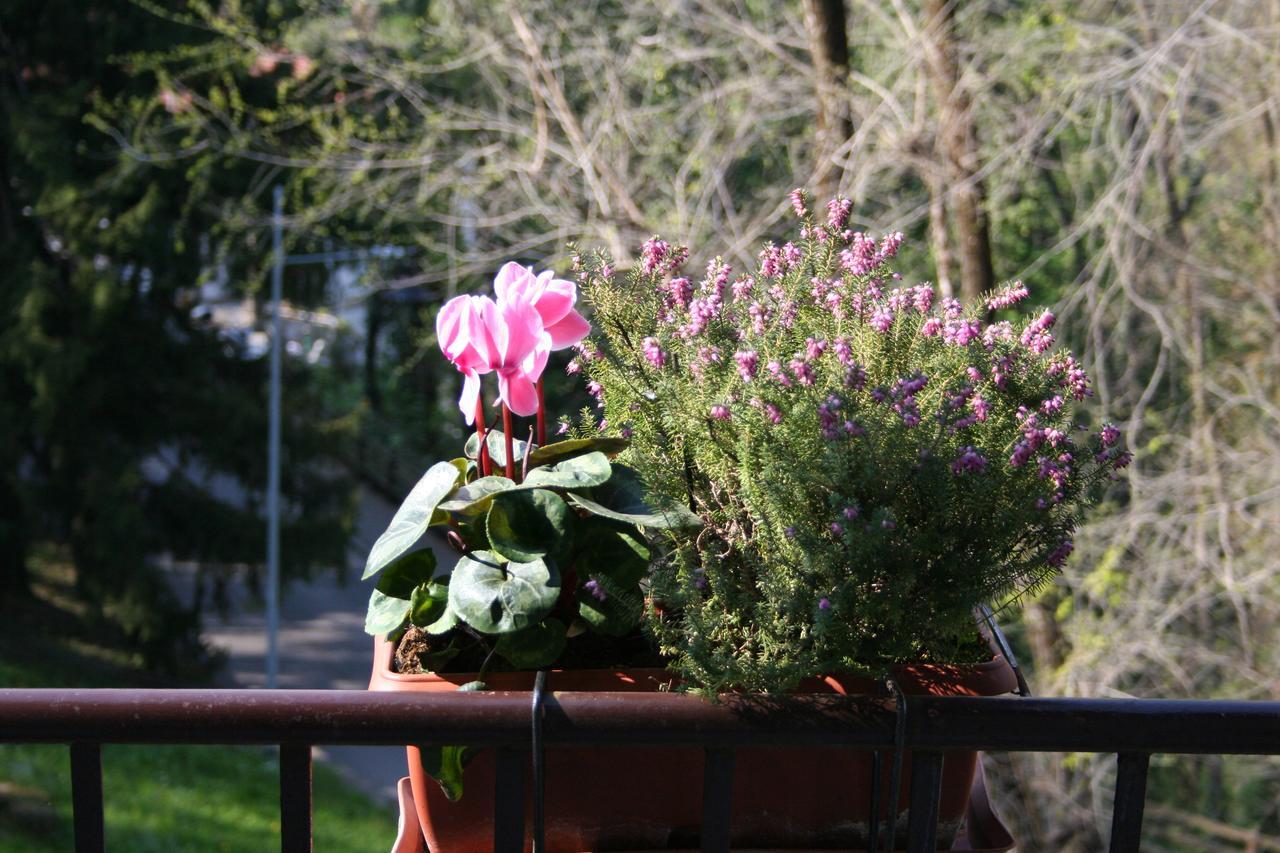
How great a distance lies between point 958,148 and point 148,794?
24.6ft

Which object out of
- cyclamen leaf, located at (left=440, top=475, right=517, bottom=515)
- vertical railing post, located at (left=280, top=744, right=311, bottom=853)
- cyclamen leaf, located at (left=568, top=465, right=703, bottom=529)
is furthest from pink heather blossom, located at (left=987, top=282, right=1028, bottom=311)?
vertical railing post, located at (left=280, top=744, right=311, bottom=853)

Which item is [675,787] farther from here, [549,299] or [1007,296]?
[1007,296]

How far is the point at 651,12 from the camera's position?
5363 mm

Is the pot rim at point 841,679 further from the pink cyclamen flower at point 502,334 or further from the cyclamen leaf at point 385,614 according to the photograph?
the pink cyclamen flower at point 502,334

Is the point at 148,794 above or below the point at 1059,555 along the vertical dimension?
below

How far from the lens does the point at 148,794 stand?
8773 millimetres

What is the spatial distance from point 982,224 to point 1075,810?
2.37m

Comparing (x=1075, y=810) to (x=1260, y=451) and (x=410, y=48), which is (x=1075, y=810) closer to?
(x=1260, y=451)

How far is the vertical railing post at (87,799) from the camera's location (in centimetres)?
93

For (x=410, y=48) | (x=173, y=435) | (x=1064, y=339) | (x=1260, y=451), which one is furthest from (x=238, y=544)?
(x=1260, y=451)

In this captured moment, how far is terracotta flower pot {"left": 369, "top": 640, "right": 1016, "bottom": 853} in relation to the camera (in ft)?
3.18

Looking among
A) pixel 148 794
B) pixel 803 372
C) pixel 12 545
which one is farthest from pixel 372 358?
pixel 803 372

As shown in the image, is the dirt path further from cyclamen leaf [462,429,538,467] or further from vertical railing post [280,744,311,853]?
vertical railing post [280,744,311,853]

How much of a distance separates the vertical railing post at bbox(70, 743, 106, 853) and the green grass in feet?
21.7
